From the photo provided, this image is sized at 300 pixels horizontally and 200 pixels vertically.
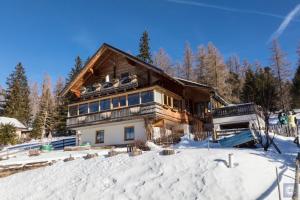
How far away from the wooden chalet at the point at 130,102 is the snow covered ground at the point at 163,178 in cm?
997

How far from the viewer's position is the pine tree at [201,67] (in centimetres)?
5004

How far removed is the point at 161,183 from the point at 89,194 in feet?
10.6

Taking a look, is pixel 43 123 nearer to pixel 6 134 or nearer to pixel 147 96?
pixel 6 134

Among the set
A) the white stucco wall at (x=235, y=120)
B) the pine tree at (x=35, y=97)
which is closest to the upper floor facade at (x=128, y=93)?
the white stucco wall at (x=235, y=120)

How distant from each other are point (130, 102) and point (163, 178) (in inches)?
625

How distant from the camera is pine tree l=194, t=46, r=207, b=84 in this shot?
1970 inches

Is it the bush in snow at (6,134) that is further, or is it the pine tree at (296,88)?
the pine tree at (296,88)

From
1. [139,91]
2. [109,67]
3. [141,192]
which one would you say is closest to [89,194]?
[141,192]

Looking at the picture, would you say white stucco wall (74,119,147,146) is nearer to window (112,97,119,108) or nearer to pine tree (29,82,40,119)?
window (112,97,119,108)

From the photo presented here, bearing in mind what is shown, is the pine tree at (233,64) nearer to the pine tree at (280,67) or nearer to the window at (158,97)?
the pine tree at (280,67)

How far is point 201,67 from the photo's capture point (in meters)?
51.4

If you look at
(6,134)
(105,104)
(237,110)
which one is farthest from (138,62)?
(6,134)

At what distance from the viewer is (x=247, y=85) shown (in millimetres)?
38562

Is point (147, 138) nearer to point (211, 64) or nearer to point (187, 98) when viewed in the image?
point (187, 98)
